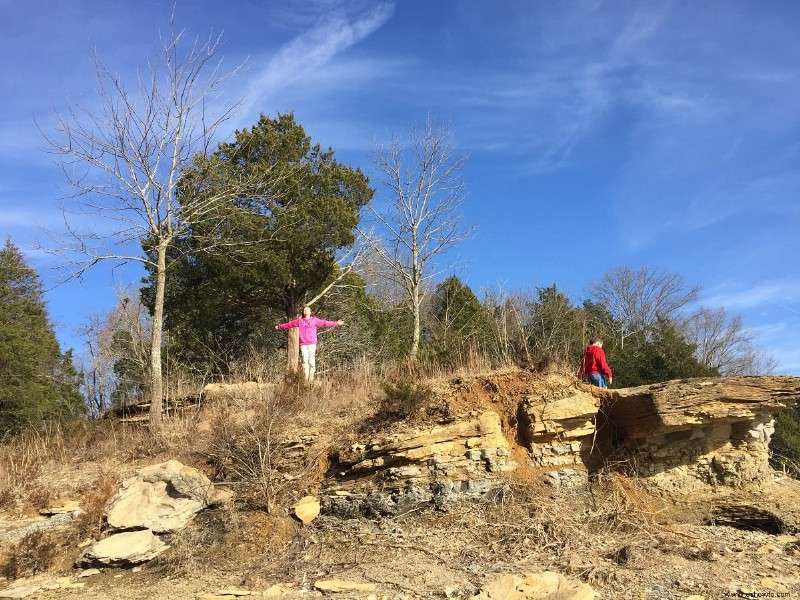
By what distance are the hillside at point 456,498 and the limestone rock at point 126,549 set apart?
12 cm

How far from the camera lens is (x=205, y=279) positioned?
52.6ft

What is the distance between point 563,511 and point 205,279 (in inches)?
463

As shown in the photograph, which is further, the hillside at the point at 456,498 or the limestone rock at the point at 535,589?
the hillside at the point at 456,498

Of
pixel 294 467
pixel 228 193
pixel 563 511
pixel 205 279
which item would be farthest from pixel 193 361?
pixel 563 511

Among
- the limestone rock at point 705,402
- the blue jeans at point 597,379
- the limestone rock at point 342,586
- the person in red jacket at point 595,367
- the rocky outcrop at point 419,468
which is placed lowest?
the limestone rock at point 342,586

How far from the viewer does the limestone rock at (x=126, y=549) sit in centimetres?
660

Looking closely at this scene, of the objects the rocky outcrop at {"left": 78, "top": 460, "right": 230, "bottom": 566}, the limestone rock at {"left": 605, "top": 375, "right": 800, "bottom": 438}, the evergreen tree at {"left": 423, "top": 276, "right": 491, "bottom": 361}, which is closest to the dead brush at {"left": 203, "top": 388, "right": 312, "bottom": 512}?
the rocky outcrop at {"left": 78, "top": 460, "right": 230, "bottom": 566}

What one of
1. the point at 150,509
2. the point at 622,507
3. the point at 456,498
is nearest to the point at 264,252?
the point at 150,509

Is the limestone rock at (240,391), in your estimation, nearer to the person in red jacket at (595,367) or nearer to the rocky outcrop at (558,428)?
the rocky outcrop at (558,428)

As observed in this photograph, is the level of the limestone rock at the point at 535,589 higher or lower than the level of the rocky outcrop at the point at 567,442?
lower

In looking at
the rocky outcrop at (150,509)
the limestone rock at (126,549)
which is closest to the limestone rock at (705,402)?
the rocky outcrop at (150,509)

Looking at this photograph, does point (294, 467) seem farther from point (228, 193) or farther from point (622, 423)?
point (228, 193)

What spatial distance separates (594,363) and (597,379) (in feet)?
0.92

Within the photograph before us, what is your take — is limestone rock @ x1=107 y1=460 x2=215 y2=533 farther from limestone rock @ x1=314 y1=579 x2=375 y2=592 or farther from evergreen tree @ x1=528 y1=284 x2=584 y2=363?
evergreen tree @ x1=528 y1=284 x2=584 y2=363
